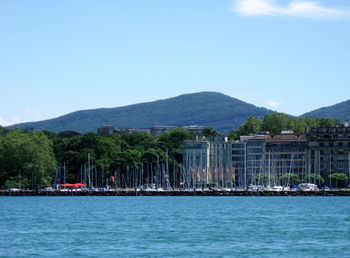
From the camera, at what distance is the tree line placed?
132750 millimetres

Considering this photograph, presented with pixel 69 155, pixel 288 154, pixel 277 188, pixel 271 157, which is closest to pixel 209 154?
pixel 271 157

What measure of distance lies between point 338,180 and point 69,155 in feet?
171

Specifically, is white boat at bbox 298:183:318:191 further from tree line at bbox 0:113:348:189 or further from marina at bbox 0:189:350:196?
tree line at bbox 0:113:348:189

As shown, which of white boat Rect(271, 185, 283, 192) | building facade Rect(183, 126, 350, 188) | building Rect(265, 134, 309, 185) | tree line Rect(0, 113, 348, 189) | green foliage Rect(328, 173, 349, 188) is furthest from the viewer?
building Rect(265, 134, 309, 185)

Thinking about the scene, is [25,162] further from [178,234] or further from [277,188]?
[178,234]

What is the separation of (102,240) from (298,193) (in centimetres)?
8223

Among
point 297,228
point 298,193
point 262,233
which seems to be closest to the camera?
point 262,233

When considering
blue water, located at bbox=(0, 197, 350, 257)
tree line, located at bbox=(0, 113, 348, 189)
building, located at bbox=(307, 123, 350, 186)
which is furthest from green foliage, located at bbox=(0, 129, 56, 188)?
blue water, located at bbox=(0, 197, 350, 257)

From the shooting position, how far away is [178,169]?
166250 millimetres

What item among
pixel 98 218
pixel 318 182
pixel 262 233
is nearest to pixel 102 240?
pixel 262 233

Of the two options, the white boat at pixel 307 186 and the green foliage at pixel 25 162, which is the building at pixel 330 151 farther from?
the green foliage at pixel 25 162

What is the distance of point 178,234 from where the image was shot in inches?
2162

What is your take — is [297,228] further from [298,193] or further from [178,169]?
[178,169]

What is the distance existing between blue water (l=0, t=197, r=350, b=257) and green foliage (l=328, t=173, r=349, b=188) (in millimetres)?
69147
